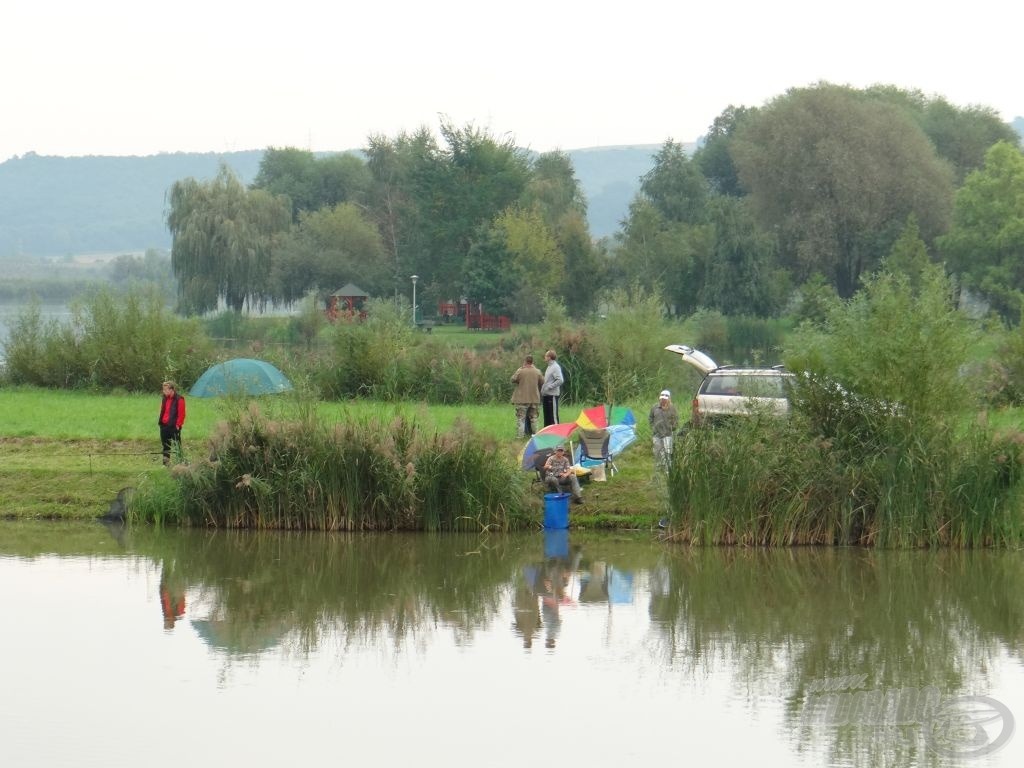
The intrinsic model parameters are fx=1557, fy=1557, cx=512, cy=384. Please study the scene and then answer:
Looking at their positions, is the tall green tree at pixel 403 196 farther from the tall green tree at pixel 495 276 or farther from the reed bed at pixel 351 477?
the reed bed at pixel 351 477

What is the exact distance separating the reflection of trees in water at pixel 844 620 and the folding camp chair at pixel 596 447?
140 inches

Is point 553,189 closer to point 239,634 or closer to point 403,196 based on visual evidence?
point 403,196

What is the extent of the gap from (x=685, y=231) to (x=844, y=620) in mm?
A: 72401

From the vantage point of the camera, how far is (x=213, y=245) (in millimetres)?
80438

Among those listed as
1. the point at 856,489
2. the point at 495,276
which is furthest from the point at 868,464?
the point at 495,276

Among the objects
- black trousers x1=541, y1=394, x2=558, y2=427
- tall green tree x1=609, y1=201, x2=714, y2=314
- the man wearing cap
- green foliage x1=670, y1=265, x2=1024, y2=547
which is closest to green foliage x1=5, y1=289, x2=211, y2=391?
black trousers x1=541, y1=394, x2=558, y2=427

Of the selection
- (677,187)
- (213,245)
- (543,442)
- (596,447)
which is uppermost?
(677,187)

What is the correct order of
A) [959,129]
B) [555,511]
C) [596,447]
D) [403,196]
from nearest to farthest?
[555,511]
[596,447]
[959,129]
[403,196]

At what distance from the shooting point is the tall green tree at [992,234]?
73.3 metres

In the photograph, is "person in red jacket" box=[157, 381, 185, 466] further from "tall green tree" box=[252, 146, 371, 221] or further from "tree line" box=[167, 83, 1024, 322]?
"tall green tree" box=[252, 146, 371, 221]

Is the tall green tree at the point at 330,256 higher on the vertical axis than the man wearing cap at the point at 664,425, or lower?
higher

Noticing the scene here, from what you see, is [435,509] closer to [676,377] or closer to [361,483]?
[361,483]

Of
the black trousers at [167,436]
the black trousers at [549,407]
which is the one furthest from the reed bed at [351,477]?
the black trousers at [549,407]

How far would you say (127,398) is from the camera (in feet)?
120
